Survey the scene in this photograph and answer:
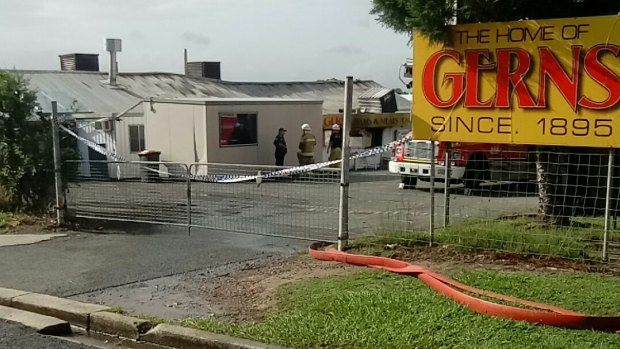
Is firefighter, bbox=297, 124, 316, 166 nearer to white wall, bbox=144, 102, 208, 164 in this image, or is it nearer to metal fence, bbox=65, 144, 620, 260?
white wall, bbox=144, 102, 208, 164

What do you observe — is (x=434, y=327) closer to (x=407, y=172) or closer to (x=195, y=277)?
(x=195, y=277)

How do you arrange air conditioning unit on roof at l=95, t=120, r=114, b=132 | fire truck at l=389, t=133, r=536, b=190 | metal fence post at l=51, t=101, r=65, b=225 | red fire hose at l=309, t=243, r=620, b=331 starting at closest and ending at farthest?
red fire hose at l=309, t=243, r=620, b=331, fire truck at l=389, t=133, r=536, b=190, metal fence post at l=51, t=101, r=65, b=225, air conditioning unit on roof at l=95, t=120, r=114, b=132

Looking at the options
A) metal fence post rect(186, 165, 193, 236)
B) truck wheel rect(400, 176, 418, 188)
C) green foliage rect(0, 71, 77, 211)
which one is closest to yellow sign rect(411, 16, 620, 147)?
metal fence post rect(186, 165, 193, 236)

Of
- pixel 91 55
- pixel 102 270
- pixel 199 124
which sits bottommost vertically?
pixel 102 270

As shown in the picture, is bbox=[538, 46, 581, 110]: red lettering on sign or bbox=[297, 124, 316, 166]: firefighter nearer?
bbox=[538, 46, 581, 110]: red lettering on sign

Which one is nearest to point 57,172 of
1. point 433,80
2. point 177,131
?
point 433,80

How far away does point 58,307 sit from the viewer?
693 cm

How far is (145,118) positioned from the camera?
77.3 ft

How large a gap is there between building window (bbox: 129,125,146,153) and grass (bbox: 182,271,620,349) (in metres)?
17.6

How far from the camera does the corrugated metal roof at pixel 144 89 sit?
2486 cm

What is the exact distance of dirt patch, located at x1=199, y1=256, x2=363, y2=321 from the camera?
6637 millimetres

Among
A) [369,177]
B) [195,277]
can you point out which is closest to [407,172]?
[369,177]

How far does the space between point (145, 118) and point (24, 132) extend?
11.6m

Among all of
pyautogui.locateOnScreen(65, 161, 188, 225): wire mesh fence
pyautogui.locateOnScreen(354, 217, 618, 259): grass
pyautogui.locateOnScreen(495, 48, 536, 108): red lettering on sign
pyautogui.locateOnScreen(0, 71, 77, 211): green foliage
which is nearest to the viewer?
pyautogui.locateOnScreen(495, 48, 536, 108): red lettering on sign
